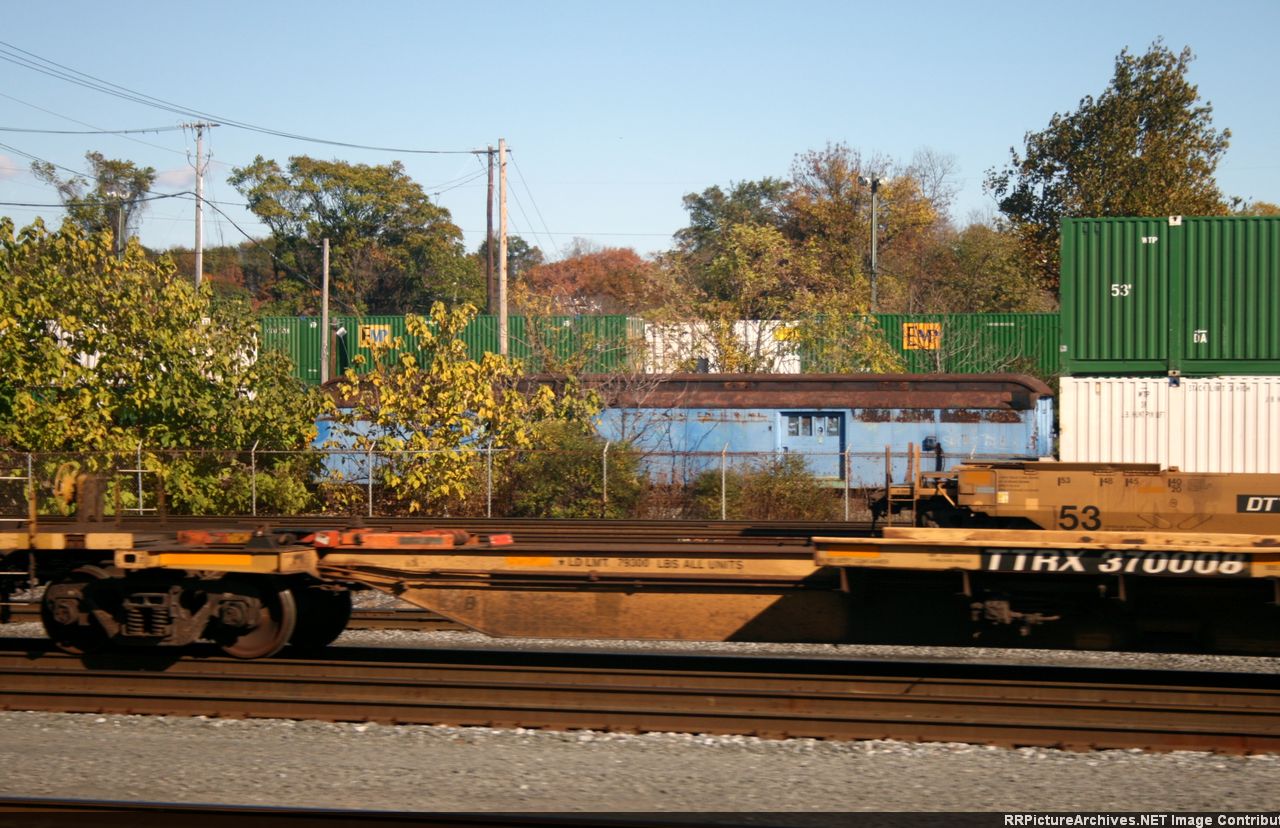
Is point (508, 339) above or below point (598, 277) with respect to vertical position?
below

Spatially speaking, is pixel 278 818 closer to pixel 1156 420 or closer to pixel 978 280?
pixel 1156 420

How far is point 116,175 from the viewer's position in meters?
71.0

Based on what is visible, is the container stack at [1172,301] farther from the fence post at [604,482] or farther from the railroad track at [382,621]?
the railroad track at [382,621]

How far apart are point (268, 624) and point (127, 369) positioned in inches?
539

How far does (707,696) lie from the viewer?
26.1 ft

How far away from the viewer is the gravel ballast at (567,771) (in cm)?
612

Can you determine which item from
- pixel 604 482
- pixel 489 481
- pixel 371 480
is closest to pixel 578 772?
pixel 604 482

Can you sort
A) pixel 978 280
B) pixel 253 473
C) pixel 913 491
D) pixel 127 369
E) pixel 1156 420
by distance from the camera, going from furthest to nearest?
pixel 978 280, pixel 1156 420, pixel 127 369, pixel 253 473, pixel 913 491

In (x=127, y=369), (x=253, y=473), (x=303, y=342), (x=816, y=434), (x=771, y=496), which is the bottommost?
(x=771, y=496)

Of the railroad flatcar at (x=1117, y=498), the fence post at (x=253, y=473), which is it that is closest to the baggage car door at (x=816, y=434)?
the fence post at (x=253, y=473)

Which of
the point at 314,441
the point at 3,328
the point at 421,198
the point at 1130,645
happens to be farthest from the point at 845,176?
the point at 1130,645

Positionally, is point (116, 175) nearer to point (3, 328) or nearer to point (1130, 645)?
point (3, 328)

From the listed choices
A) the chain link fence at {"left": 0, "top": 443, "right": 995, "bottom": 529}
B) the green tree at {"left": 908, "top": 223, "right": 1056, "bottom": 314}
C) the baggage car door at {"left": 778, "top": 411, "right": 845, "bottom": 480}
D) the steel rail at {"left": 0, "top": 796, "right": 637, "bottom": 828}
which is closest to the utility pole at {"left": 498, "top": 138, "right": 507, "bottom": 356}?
the chain link fence at {"left": 0, "top": 443, "right": 995, "bottom": 529}

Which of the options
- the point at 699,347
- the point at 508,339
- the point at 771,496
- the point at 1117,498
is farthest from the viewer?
the point at 508,339
